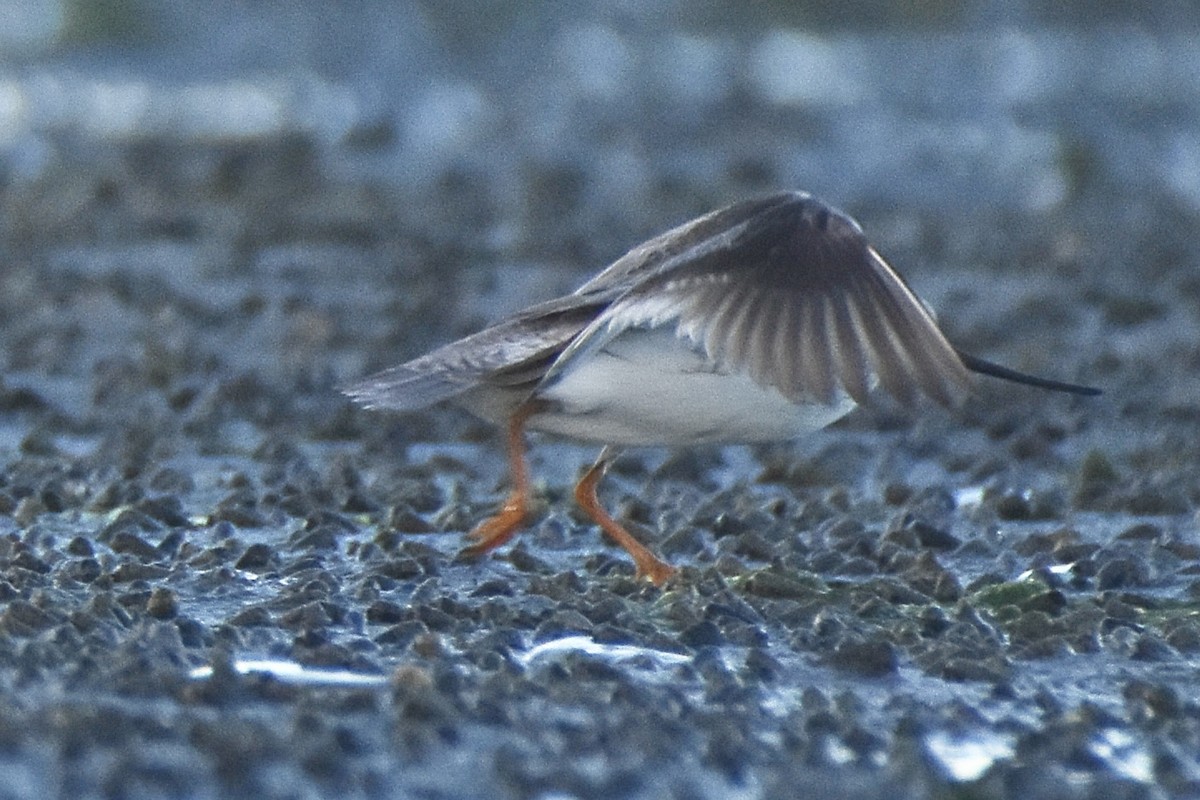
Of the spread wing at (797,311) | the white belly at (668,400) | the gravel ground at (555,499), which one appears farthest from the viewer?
the white belly at (668,400)

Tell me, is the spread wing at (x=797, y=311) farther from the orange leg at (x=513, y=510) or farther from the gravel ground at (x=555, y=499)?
the gravel ground at (x=555, y=499)

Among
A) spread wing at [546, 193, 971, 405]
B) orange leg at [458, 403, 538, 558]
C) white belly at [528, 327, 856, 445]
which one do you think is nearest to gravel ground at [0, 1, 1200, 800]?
orange leg at [458, 403, 538, 558]

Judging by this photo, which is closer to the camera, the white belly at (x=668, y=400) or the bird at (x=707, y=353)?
the bird at (x=707, y=353)

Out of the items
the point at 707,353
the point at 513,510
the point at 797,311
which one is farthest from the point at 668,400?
the point at 513,510

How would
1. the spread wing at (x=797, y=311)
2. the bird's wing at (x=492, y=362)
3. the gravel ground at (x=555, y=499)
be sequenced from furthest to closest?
1. the bird's wing at (x=492, y=362)
2. the spread wing at (x=797, y=311)
3. the gravel ground at (x=555, y=499)

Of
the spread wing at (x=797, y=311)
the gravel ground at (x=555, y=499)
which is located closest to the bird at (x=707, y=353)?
the spread wing at (x=797, y=311)

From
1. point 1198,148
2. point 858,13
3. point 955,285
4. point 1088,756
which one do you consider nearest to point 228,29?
point 858,13

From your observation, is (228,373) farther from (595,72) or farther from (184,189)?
(595,72)
